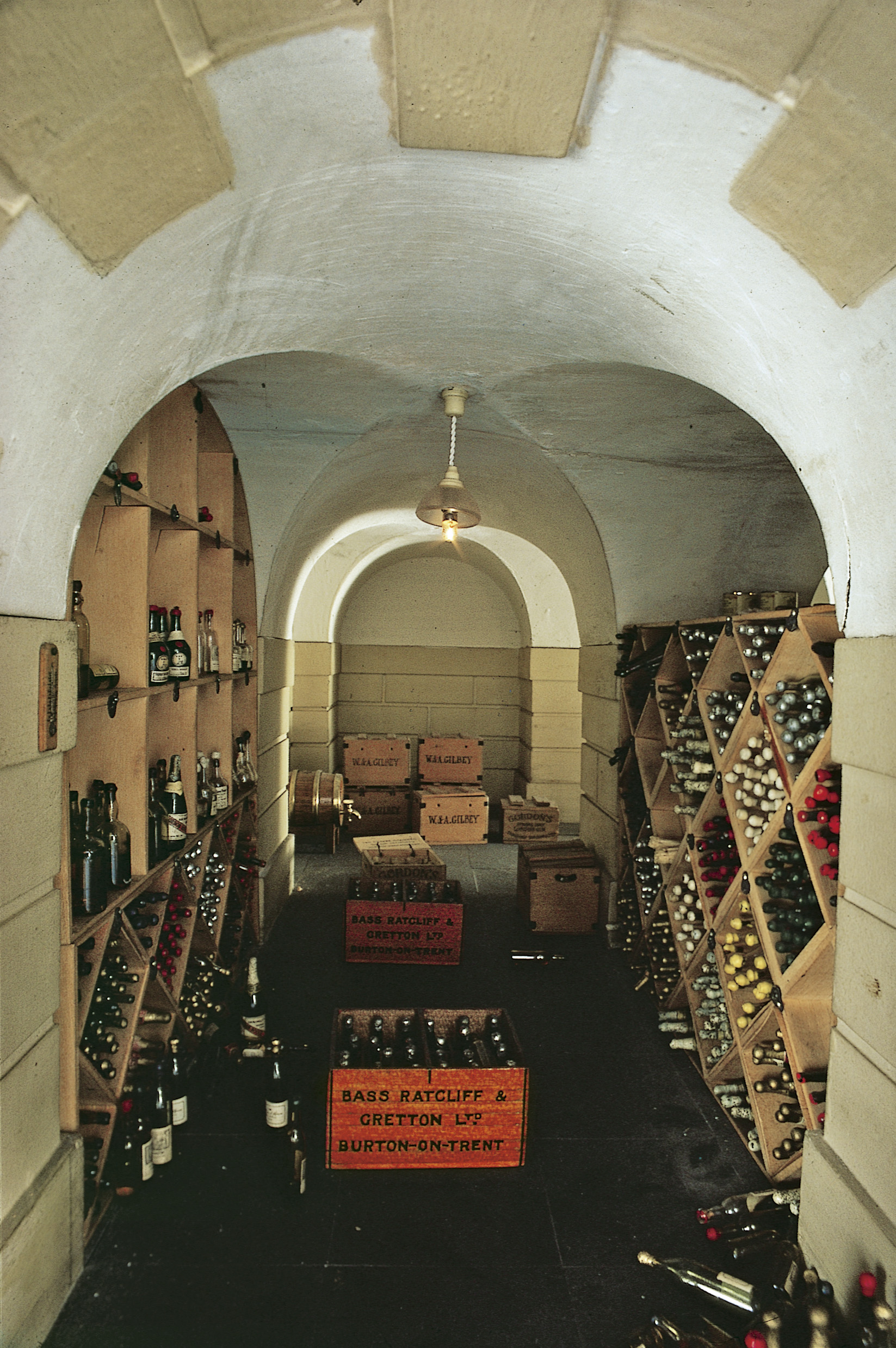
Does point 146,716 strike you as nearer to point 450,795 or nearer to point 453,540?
point 453,540

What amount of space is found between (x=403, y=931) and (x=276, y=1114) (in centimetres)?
193

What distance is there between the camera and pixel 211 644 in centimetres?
444

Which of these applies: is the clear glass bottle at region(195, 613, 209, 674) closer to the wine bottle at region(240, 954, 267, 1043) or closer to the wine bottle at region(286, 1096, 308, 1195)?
the wine bottle at region(240, 954, 267, 1043)

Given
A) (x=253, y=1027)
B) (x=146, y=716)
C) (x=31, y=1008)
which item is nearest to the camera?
(x=31, y=1008)

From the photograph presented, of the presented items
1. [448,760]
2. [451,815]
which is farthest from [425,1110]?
[448,760]

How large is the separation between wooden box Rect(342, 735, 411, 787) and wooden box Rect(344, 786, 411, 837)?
0.07m

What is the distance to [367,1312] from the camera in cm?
239

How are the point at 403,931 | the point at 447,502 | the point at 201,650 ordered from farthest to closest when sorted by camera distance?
1. the point at 403,931
2. the point at 201,650
3. the point at 447,502

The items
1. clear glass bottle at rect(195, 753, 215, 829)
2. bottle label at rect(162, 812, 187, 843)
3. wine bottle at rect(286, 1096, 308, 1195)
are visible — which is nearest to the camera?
wine bottle at rect(286, 1096, 308, 1195)

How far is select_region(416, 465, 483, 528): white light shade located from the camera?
3934 millimetres

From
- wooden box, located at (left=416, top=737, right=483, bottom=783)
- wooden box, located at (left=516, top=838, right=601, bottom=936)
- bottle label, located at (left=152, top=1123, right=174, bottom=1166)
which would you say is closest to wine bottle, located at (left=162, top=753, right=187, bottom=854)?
bottle label, located at (left=152, top=1123, right=174, bottom=1166)

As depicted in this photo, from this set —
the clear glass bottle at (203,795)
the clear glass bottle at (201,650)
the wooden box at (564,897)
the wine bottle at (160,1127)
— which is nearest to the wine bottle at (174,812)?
the clear glass bottle at (203,795)

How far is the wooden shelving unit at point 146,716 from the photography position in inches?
108

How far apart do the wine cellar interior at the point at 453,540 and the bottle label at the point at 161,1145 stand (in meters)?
0.02
